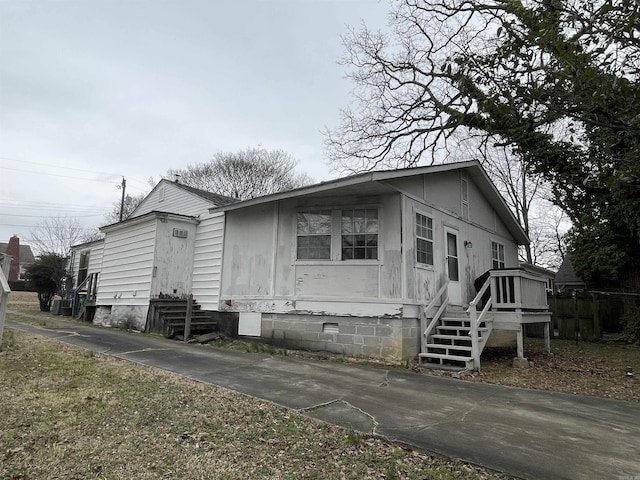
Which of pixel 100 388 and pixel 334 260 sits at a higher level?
pixel 334 260

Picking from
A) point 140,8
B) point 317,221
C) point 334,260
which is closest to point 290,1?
point 140,8

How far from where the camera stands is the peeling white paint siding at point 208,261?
10781 millimetres

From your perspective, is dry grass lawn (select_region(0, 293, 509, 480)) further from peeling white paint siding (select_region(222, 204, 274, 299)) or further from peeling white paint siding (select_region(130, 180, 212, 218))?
peeling white paint siding (select_region(130, 180, 212, 218))

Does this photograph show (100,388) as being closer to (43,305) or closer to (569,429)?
(569,429)

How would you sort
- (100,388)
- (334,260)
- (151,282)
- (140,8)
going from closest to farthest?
1. (100,388)
2. (334,260)
3. (140,8)
4. (151,282)

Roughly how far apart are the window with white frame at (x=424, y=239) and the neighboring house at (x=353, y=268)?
1.1 inches

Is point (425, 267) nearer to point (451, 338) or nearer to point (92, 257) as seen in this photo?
point (451, 338)

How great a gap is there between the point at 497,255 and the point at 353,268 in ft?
22.9

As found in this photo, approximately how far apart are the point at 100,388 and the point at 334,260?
5.11 metres

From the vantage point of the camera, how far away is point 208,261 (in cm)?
1120

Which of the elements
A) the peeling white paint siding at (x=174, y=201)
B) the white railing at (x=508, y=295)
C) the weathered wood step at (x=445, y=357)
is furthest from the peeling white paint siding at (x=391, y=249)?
the peeling white paint siding at (x=174, y=201)

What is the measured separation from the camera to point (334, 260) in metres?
8.65

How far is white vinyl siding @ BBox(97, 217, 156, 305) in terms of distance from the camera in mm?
11305

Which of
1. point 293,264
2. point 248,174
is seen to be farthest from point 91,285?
point 248,174
